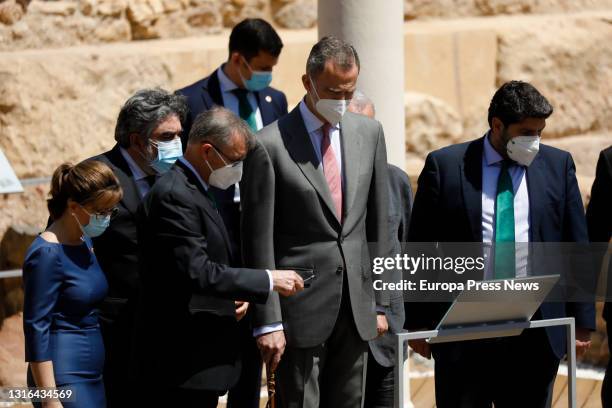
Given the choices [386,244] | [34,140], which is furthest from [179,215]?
[34,140]

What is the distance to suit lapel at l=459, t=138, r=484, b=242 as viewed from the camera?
582 centimetres

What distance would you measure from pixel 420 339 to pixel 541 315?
0.53 metres

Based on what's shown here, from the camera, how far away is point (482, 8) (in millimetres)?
11359

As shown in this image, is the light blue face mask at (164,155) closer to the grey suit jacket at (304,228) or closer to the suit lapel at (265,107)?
the grey suit jacket at (304,228)

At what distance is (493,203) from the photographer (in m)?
5.84

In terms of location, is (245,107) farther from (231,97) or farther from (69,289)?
(69,289)

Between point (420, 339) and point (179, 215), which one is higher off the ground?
point (179, 215)

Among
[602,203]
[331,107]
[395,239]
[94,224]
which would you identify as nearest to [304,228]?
[331,107]

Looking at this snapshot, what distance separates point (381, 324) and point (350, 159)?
0.70m

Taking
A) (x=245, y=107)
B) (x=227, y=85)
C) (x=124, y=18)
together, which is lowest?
(x=245, y=107)

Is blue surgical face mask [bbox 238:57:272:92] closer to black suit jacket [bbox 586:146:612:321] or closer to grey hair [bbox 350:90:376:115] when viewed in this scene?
grey hair [bbox 350:90:376:115]

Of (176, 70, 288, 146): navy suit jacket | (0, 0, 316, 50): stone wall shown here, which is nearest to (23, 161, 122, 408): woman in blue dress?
(176, 70, 288, 146): navy suit jacket

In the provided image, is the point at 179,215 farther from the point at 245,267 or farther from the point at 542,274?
the point at 542,274

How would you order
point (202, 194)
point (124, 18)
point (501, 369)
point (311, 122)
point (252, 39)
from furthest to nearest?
point (124, 18)
point (252, 39)
point (501, 369)
point (311, 122)
point (202, 194)
